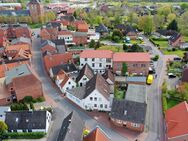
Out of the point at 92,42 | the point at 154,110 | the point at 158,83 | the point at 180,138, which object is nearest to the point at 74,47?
the point at 92,42

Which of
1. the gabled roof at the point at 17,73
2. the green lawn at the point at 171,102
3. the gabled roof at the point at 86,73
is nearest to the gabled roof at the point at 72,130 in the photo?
the gabled roof at the point at 86,73

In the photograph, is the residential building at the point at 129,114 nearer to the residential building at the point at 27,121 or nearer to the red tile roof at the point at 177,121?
the red tile roof at the point at 177,121

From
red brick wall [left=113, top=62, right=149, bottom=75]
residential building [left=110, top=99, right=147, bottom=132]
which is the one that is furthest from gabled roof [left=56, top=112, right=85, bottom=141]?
red brick wall [left=113, top=62, right=149, bottom=75]

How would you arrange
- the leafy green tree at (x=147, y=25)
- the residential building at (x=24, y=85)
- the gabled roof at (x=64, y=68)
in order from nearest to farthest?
the residential building at (x=24, y=85) → the gabled roof at (x=64, y=68) → the leafy green tree at (x=147, y=25)

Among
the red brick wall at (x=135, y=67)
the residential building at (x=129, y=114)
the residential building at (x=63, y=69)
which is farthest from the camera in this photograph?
the red brick wall at (x=135, y=67)

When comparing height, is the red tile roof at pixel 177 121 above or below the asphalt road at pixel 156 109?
above

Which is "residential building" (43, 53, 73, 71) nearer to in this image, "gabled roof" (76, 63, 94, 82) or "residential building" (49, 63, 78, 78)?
"residential building" (49, 63, 78, 78)
